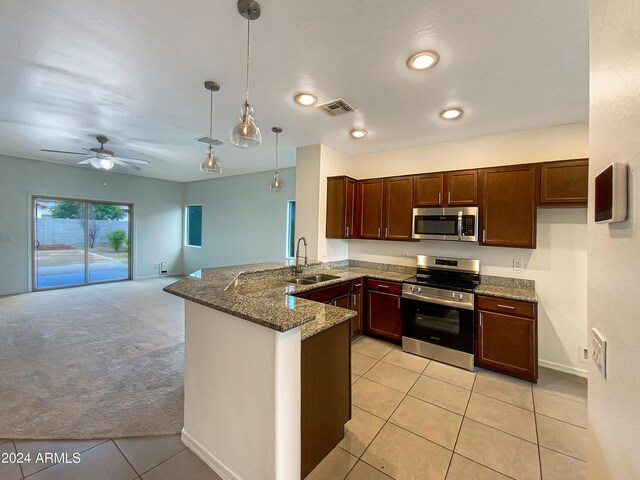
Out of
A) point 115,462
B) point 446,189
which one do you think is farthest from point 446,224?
point 115,462

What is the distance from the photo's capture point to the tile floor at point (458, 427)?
5.65 ft

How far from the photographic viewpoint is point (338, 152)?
432 centimetres

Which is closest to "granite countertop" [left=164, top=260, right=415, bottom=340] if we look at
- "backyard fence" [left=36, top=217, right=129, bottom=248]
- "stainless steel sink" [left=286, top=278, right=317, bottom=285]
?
"stainless steel sink" [left=286, top=278, right=317, bottom=285]

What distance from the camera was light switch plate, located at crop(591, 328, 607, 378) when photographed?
2.85 ft

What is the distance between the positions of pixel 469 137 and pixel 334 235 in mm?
2250

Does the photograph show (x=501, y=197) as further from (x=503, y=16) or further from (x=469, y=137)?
(x=503, y=16)

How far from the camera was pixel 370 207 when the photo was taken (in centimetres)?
404

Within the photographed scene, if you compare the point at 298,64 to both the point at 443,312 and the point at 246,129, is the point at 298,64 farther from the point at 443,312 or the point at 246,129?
the point at 443,312

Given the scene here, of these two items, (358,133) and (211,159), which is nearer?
(211,159)

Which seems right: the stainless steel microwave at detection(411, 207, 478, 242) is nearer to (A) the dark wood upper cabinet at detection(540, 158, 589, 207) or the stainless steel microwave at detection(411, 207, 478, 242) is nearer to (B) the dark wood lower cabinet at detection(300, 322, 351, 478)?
(A) the dark wood upper cabinet at detection(540, 158, 589, 207)

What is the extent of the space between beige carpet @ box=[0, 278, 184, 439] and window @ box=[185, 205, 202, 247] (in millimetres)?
3163

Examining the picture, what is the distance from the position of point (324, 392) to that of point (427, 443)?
93cm

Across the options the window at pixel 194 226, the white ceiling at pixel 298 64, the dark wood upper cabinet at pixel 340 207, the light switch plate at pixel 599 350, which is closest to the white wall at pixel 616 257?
the light switch plate at pixel 599 350

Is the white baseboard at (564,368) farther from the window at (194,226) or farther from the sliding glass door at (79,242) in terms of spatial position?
the sliding glass door at (79,242)
